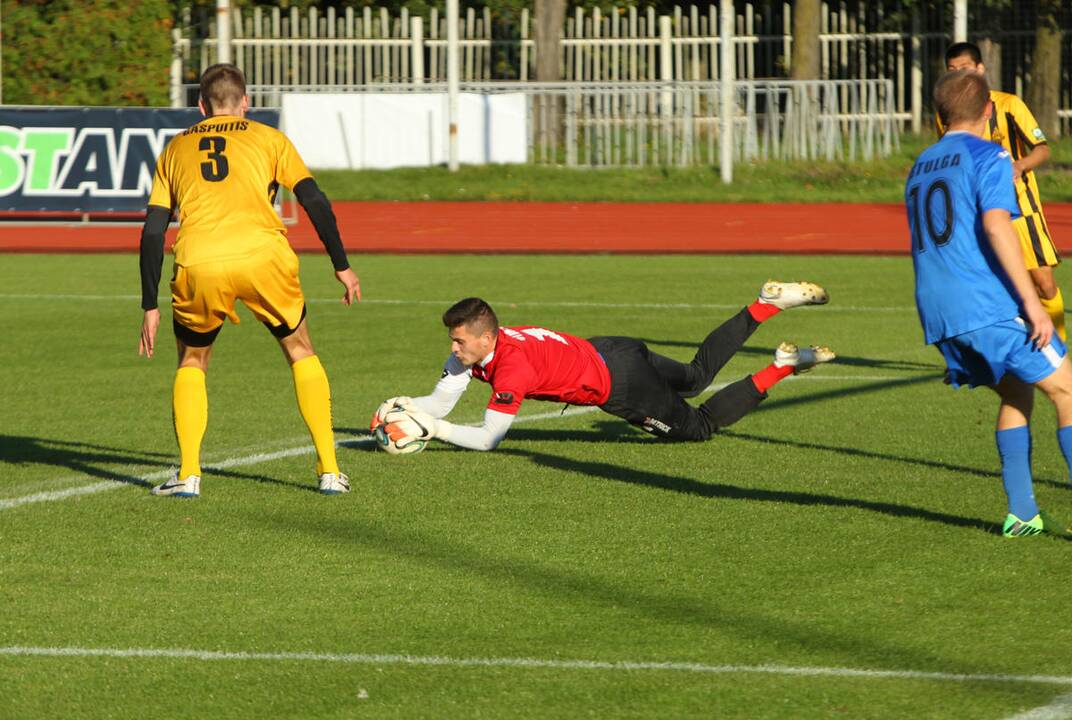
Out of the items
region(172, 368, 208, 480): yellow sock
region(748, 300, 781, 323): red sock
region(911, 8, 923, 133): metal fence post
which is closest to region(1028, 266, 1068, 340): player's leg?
region(748, 300, 781, 323): red sock

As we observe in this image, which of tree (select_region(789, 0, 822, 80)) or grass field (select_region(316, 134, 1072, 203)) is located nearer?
grass field (select_region(316, 134, 1072, 203))

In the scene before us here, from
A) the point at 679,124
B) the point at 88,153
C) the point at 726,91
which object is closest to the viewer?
the point at 88,153

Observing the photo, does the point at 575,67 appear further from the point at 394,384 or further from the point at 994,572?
the point at 994,572

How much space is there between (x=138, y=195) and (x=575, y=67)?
17.7 meters

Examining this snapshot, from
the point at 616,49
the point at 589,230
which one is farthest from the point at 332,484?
the point at 616,49

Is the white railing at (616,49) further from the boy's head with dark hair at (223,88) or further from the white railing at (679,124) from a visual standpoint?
the boy's head with dark hair at (223,88)

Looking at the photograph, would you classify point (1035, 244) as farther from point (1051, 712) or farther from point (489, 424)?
point (1051, 712)

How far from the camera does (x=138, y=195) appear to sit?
23312mm

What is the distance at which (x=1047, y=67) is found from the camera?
35750 mm

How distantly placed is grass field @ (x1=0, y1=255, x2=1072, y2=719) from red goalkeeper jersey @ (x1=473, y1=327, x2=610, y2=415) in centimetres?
39

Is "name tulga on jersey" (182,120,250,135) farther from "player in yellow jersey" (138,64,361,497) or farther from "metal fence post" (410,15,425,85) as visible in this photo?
"metal fence post" (410,15,425,85)

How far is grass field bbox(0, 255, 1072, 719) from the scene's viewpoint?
5188 mm

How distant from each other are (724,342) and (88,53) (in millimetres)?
23702

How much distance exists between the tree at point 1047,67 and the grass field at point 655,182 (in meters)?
1.83
